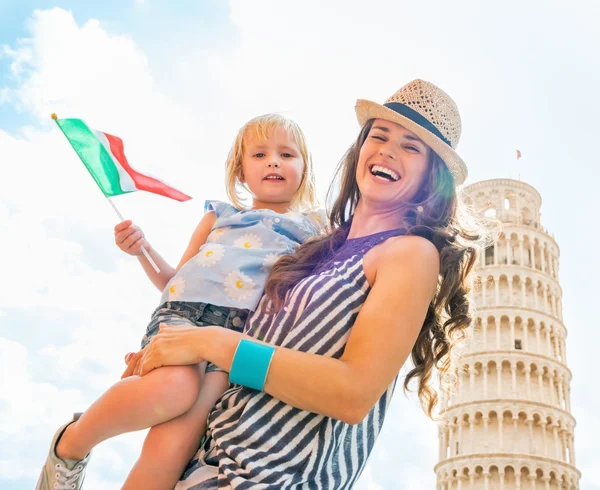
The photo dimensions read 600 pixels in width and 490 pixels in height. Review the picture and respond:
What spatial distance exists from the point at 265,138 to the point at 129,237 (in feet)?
2.23

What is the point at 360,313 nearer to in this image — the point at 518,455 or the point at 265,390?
the point at 265,390

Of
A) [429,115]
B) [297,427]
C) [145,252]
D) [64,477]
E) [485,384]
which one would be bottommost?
[64,477]

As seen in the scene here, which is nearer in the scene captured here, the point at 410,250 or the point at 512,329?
the point at 410,250

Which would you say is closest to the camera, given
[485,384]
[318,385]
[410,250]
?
[318,385]

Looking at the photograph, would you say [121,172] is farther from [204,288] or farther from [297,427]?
[297,427]

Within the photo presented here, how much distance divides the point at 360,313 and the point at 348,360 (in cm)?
15

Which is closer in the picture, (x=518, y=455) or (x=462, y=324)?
(x=462, y=324)

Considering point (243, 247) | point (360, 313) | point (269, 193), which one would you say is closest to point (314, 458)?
point (360, 313)

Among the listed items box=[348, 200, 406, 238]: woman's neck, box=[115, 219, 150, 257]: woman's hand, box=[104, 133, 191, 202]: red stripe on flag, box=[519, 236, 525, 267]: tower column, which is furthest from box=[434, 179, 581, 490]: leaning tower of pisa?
box=[348, 200, 406, 238]: woman's neck

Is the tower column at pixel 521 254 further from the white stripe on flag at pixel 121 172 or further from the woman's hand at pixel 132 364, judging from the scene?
the woman's hand at pixel 132 364

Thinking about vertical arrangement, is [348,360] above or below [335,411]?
above

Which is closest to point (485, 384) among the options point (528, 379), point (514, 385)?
point (514, 385)

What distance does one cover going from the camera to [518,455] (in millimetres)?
27312

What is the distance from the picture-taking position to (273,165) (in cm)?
294
